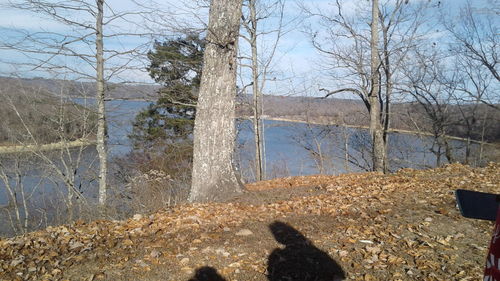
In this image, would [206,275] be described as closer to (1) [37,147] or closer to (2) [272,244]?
(2) [272,244]

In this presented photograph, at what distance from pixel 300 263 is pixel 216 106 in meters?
3.55

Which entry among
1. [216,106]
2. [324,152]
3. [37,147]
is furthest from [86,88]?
[324,152]

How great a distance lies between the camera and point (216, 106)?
656cm

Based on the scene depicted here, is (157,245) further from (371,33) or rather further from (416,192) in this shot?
(371,33)

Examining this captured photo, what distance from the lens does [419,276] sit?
3.39 metres

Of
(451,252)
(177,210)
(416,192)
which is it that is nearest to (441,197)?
(416,192)

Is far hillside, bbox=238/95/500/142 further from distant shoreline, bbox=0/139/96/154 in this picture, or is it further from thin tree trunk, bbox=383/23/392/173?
distant shoreline, bbox=0/139/96/154

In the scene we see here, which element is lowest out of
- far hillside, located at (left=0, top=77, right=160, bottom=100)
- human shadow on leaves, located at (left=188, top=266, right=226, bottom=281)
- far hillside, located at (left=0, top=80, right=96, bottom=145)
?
human shadow on leaves, located at (left=188, top=266, right=226, bottom=281)

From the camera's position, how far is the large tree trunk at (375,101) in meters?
13.4

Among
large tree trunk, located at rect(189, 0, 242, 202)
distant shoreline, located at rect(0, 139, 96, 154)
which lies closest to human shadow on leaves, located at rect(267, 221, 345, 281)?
large tree trunk, located at rect(189, 0, 242, 202)

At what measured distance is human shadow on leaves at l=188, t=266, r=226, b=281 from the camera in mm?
3533

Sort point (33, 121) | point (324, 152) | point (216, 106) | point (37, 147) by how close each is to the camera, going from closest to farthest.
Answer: point (216, 106), point (37, 147), point (33, 121), point (324, 152)

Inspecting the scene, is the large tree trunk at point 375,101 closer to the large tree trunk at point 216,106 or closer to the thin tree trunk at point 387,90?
the thin tree trunk at point 387,90

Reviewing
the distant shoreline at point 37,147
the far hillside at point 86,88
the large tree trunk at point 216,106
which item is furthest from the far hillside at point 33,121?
the large tree trunk at point 216,106
